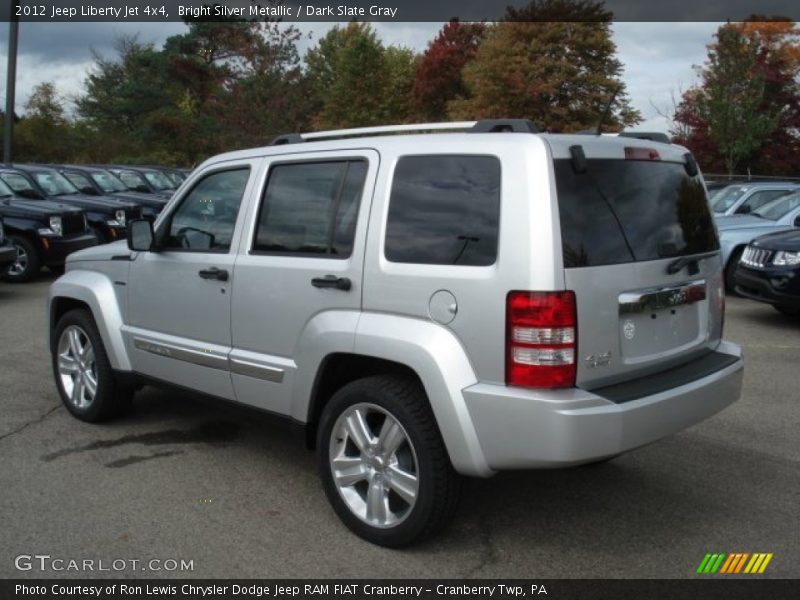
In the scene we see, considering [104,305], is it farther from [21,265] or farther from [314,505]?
[21,265]

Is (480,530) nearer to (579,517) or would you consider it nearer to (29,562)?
(579,517)

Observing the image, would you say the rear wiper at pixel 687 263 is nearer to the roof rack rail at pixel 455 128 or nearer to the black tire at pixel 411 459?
the roof rack rail at pixel 455 128

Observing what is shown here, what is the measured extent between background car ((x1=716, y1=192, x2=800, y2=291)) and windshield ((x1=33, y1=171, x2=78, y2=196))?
1173cm

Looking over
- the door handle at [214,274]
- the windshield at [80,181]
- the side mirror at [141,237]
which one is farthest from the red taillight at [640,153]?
the windshield at [80,181]

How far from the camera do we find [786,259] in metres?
9.23

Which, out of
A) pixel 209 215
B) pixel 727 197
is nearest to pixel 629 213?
pixel 209 215

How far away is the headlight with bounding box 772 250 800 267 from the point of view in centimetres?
912

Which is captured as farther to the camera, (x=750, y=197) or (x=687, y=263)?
(x=750, y=197)

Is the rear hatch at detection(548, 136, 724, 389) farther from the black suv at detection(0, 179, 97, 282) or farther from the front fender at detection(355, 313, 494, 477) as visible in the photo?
the black suv at detection(0, 179, 97, 282)

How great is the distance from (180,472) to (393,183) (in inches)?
84.4

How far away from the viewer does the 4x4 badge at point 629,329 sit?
355 cm

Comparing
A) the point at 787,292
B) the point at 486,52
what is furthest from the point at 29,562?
the point at 486,52

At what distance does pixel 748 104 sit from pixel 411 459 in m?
28.7
